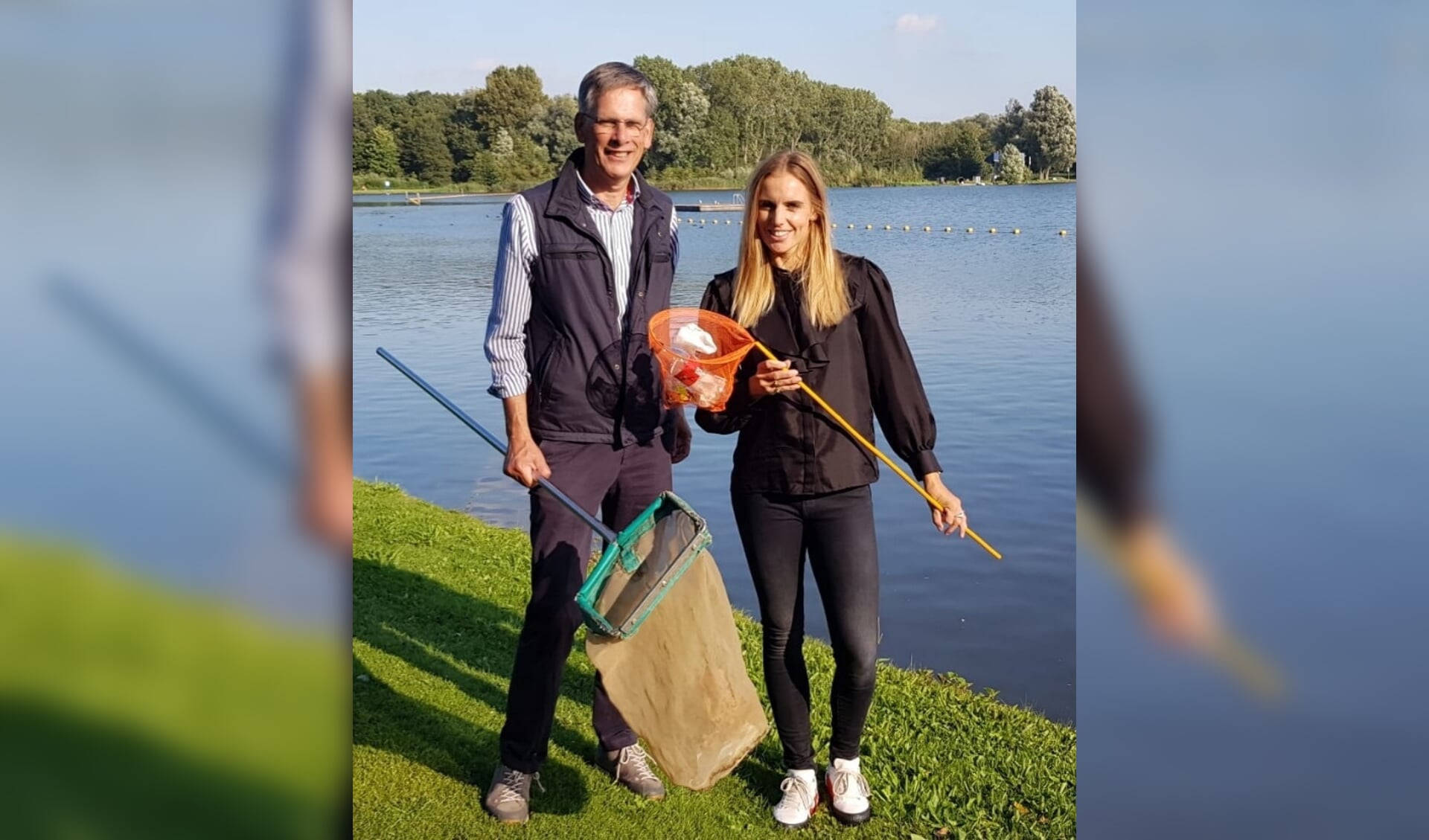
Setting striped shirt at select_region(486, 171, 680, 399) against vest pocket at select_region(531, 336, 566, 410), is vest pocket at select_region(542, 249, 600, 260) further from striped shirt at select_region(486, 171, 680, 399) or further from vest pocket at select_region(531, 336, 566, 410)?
vest pocket at select_region(531, 336, 566, 410)

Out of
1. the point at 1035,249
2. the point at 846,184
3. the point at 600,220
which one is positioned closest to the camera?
the point at 600,220

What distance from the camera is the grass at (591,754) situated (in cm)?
308

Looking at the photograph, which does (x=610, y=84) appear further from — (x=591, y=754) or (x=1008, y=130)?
(x=1008, y=130)

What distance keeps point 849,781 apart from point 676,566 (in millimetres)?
855

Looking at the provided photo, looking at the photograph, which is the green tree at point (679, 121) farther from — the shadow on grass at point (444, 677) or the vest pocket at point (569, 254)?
the vest pocket at point (569, 254)

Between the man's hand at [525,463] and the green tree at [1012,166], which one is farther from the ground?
the green tree at [1012,166]

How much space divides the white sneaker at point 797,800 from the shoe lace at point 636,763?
0.37 metres

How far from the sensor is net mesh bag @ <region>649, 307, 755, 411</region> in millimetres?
2756

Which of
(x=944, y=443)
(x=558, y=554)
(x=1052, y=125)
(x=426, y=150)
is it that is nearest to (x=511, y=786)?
(x=558, y=554)

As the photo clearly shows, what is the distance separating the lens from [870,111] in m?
23.6

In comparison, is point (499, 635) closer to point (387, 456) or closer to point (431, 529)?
point (431, 529)
